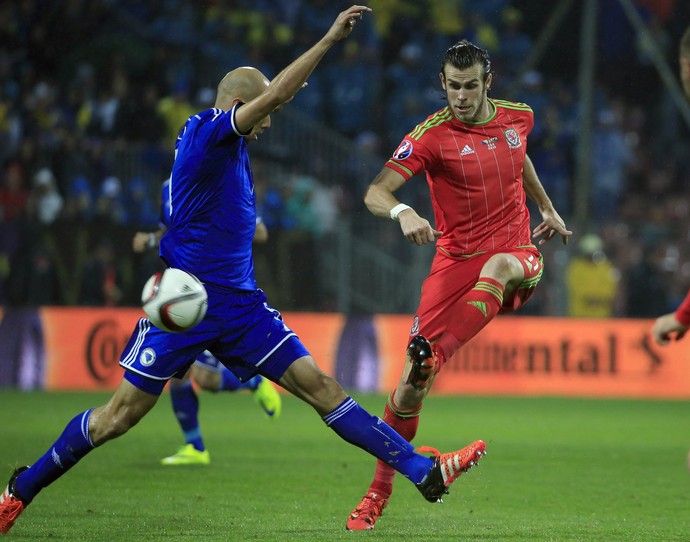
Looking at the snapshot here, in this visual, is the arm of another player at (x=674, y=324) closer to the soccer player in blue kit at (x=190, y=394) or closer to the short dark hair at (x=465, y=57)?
the short dark hair at (x=465, y=57)

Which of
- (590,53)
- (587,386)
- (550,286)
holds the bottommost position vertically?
(587,386)

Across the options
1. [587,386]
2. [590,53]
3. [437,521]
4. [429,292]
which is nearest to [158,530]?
[437,521]

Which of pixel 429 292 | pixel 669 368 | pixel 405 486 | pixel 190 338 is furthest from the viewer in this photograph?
pixel 669 368

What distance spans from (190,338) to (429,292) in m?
1.77

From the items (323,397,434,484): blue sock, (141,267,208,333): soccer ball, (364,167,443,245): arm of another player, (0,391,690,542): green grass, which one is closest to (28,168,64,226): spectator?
(0,391,690,542): green grass

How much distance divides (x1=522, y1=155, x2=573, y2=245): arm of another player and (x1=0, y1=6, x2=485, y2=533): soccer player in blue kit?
6.54 ft

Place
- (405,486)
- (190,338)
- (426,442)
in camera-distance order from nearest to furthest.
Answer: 1. (190,338)
2. (405,486)
3. (426,442)

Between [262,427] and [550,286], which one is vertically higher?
[550,286]

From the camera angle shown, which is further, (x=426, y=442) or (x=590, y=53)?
(x=590, y=53)

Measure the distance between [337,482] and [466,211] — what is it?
2356 millimetres

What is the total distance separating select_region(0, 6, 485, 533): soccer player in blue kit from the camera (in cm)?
596

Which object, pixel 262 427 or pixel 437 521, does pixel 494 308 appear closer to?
pixel 437 521

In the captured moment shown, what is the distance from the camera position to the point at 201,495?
7.67 m

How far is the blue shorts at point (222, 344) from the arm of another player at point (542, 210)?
2048 mm
